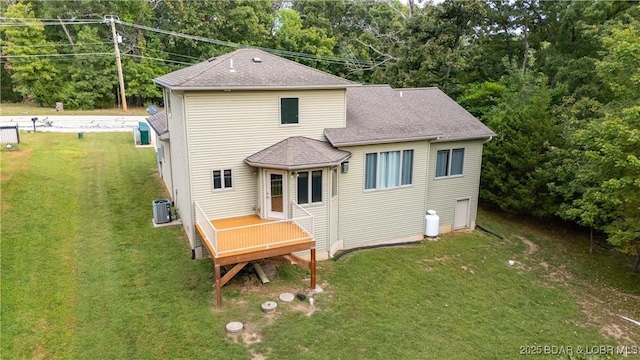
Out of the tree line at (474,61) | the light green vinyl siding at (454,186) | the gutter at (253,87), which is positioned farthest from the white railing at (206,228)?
the tree line at (474,61)

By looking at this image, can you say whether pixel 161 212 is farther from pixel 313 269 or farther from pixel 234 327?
pixel 234 327

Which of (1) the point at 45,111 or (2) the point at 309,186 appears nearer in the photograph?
(2) the point at 309,186

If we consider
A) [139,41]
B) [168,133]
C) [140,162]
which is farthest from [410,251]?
[139,41]

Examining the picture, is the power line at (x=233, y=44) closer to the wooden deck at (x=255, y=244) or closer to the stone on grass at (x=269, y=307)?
the wooden deck at (x=255, y=244)

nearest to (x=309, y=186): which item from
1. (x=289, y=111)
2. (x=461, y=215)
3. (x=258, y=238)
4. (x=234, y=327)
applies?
(x=289, y=111)

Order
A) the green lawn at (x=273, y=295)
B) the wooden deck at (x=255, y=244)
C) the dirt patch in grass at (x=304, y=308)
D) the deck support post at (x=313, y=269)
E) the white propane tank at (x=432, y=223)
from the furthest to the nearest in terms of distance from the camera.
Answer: the white propane tank at (x=432, y=223), the deck support post at (x=313, y=269), the dirt patch in grass at (x=304, y=308), the wooden deck at (x=255, y=244), the green lawn at (x=273, y=295)

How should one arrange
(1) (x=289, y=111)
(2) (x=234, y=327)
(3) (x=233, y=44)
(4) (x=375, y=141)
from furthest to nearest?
(3) (x=233, y=44)
(4) (x=375, y=141)
(1) (x=289, y=111)
(2) (x=234, y=327)

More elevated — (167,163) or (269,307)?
(167,163)
